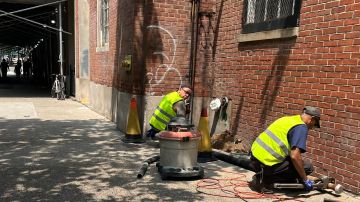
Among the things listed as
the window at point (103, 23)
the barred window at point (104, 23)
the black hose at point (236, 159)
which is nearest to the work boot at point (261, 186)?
the black hose at point (236, 159)

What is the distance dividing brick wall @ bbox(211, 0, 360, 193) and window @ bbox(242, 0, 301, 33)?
0.19 metres

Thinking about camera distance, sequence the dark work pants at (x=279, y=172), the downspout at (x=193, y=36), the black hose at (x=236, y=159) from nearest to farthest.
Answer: the dark work pants at (x=279, y=172) → the black hose at (x=236, y=159) → the downspout at (x=193, y=36)

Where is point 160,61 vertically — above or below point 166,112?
above

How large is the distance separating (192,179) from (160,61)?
133 inches

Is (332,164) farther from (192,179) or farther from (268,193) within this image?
(192,179)

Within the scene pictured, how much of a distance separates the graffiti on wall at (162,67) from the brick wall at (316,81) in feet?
4.95

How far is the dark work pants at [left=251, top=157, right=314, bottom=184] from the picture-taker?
4.75 meters

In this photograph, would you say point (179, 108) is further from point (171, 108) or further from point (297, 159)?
point (297, 159)

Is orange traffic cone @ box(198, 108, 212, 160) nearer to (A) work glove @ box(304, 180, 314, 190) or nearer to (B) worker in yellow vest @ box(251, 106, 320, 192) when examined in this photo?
(B) worker in yellow vest @ box(251, 106, 320, 192)

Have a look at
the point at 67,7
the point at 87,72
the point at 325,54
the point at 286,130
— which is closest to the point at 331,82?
the point at 325,54

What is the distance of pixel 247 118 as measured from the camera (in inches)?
279

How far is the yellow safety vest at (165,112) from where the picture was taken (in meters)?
6.80

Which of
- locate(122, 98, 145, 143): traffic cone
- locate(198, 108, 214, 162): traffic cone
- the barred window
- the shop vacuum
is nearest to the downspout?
locate(122, 98, 145, 143): traffic cone

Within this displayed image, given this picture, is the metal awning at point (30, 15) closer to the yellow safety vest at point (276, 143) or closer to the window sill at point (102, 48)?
the window sill at point (102, 48)
